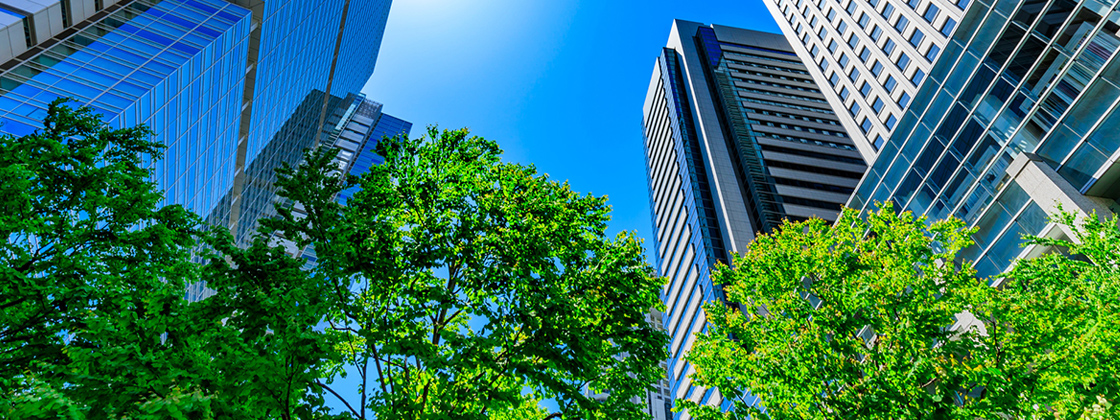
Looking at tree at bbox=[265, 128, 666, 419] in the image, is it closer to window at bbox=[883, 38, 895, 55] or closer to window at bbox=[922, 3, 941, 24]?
→ window at bbox=[922, 3, 941, 24]

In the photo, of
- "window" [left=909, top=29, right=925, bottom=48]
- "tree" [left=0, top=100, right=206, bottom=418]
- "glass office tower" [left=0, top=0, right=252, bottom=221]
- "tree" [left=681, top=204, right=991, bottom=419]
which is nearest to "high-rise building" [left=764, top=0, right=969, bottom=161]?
"window" [left=909, top=29, right=925, bottom=48]

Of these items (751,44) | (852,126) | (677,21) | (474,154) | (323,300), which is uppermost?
(677,21)

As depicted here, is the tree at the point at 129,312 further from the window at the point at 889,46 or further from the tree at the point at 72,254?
the window at the point at 889,46

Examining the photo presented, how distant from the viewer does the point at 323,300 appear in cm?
647

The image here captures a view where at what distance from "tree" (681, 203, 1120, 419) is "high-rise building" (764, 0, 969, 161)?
81.5 ft

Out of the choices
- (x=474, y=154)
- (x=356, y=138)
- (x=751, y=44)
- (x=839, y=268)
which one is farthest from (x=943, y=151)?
(x=356, y=138)

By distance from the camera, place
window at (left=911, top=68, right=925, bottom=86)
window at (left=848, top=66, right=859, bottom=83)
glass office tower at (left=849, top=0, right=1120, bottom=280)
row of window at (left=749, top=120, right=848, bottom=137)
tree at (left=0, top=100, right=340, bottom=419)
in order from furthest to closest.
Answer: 1. row of window at (left=749, top=120, right=848, bottom=137)
2. window at (left=848, top=66, right=859, bottom=83)
3. window at (left=911, top=68, right=925, bottom=86)
4. glass office tower at (left=849, top=0, right=1120, bottom=280)
5. tree at (left=0, top=100, right=340, bottom=419)

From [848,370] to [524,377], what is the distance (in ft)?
20.2

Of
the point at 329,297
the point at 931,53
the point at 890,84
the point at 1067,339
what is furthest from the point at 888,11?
the point at 329,297

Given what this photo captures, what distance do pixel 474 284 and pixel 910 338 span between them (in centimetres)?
784

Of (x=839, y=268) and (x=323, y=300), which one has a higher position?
(x=839, y=268)

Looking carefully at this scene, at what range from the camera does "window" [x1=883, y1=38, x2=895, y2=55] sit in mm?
39094

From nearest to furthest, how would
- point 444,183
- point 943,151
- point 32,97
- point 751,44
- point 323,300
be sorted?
point 323,300 → point 444,183 → point 32,97 → point 943,151 → point 751,44

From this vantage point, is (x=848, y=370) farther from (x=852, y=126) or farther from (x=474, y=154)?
(x=852, y=126)
